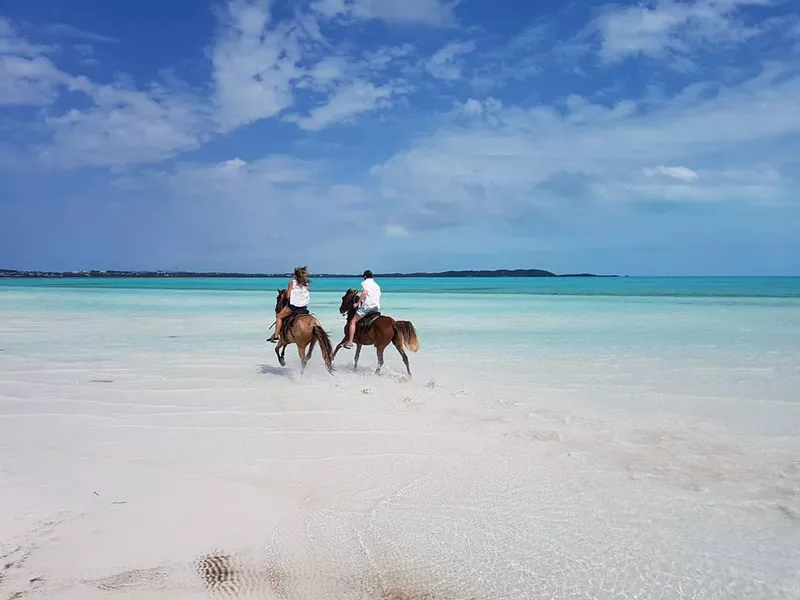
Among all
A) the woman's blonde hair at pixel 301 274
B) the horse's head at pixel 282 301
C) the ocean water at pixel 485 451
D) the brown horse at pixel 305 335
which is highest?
the woman's blonde hair at pixel 301 274

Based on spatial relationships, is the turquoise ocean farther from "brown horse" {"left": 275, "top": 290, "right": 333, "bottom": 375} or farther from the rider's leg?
"brown horse" {"left": 275, "top": 290, "right": 333, "bottom": 375}

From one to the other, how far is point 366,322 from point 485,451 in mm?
5031

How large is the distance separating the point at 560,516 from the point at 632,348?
34.9 feet

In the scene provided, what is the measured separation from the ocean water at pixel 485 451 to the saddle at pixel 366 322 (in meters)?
0.81

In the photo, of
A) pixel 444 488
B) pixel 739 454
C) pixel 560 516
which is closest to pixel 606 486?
pixel 560 516

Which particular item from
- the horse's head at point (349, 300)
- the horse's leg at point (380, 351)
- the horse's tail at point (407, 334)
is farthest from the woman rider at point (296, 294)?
the horse's tail at point (407, 334)

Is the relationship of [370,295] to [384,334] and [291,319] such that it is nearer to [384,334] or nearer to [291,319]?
[384,334]

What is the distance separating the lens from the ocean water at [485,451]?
3855 millimetres

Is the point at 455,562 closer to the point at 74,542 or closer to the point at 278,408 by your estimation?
the point at 74,542

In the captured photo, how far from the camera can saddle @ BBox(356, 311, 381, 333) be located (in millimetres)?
10714

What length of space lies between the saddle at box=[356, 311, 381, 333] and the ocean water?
81 centimetres

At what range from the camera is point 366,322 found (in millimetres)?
10766

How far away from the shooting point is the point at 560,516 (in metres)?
4.55

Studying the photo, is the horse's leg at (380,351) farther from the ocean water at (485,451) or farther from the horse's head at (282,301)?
the horse's head at (282,301)
